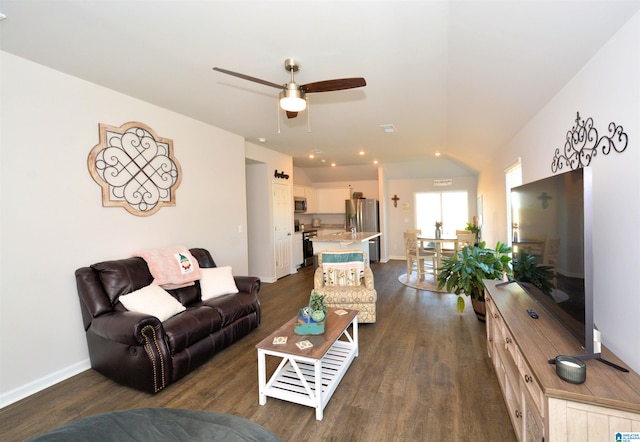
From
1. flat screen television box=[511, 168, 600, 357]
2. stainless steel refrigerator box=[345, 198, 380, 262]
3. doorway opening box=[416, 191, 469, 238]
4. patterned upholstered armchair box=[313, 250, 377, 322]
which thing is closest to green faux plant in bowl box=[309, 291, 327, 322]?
patterned upholstered armchair box=[313, 250, 377, 322]

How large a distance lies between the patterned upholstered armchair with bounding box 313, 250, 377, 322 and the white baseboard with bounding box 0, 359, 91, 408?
8.02 ft

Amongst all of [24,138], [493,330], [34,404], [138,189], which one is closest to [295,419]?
[493,330]

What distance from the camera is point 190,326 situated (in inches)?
106

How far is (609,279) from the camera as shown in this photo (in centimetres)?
170

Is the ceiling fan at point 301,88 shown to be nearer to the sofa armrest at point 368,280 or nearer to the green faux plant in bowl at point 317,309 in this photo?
the green faux plant in bowl at point 317,309

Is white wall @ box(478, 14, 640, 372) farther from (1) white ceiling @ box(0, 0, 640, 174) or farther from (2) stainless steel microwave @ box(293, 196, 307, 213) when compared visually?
(2) stainless steel microwave @ box(293, 196, 307, 213)

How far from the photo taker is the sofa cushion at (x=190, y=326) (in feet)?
8.35

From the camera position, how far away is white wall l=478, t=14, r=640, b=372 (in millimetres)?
1448

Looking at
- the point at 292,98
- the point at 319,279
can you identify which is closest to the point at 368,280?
the point at 319,279

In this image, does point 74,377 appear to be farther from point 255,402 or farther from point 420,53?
point 420,53

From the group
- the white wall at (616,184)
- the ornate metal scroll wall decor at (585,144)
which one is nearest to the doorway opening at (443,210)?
the ornate metal scroll wall decor at (585,144)

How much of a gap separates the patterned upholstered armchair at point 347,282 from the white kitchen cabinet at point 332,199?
496cm

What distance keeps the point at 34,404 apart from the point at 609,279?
4064 millimetres

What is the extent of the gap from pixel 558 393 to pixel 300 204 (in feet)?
23.2
